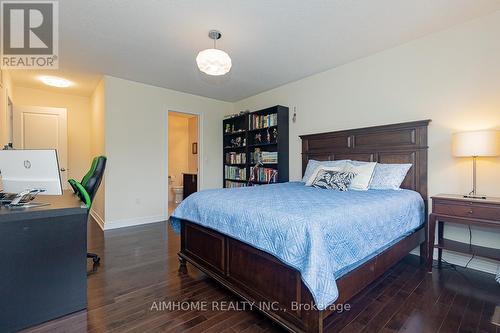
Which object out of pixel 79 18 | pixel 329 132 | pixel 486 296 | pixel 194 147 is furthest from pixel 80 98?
pixel 486 296

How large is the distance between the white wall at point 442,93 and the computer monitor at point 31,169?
11.1 ft

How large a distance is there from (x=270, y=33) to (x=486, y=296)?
10.2 ft

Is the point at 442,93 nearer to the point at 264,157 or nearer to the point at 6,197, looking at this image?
the point at 264,157

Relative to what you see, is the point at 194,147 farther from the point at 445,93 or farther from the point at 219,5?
the point at 445,93

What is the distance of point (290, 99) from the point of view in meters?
4.22

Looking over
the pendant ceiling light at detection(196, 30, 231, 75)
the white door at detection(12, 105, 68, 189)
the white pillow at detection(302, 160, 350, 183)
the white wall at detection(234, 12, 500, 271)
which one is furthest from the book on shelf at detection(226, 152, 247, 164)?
the white door at detection(12, 105, 68, 189)

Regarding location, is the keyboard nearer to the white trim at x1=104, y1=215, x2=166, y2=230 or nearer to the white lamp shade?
the white trim at x1=104, y1=215, x2=166, y2=230

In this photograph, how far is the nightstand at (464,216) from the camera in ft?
6.59

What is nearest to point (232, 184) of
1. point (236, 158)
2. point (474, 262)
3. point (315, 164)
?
point (236, 158)

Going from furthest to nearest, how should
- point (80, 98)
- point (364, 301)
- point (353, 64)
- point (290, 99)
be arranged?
point (80, 98) < point (290, 99) < point (353, 64) < point (364, 301)

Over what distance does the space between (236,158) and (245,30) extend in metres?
2.83

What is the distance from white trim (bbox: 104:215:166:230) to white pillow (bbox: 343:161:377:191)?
3344 millimetres

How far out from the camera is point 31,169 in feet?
5.66

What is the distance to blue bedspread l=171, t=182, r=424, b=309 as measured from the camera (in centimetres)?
124
